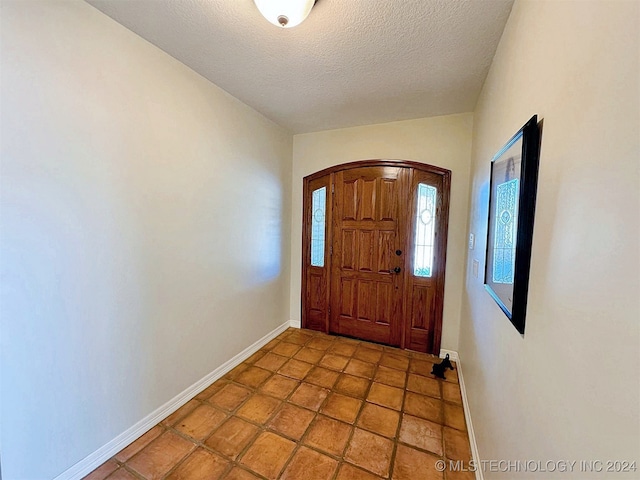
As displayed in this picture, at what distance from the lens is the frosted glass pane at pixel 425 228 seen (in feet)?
9.06

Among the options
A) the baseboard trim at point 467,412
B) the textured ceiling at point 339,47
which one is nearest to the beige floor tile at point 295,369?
the baseboard trim at point 467,412

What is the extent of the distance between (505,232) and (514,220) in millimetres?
134

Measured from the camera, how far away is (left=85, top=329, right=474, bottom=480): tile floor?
1.48 metres

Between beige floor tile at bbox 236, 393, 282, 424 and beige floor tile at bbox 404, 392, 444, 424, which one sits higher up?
beige floor tile at bbox 404, 392, 444, 424

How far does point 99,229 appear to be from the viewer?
57.3 inches

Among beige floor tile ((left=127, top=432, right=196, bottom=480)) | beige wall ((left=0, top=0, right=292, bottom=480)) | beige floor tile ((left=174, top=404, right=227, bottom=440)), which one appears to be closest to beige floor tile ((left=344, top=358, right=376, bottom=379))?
beige floor tile ((left=174, top=404, right=227, bottom=440))

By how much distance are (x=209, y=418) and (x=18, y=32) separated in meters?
2.38

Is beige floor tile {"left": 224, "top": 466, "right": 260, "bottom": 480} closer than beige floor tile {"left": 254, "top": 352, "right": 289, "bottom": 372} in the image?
Yes

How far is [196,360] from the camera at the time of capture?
2.12m

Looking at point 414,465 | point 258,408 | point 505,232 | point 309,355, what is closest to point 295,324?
A: point 309,355

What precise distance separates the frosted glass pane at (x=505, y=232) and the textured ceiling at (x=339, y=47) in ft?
3.17

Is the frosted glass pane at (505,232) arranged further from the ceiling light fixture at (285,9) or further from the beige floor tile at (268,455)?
the beige floor tile at (268,455)

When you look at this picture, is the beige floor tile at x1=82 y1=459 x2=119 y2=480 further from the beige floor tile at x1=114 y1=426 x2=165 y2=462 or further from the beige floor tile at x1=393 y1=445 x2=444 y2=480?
the beige floor tile at x1=393 y1=445 x2=444 y2=480

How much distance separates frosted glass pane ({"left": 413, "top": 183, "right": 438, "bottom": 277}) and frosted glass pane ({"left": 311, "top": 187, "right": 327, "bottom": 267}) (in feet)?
3.64
